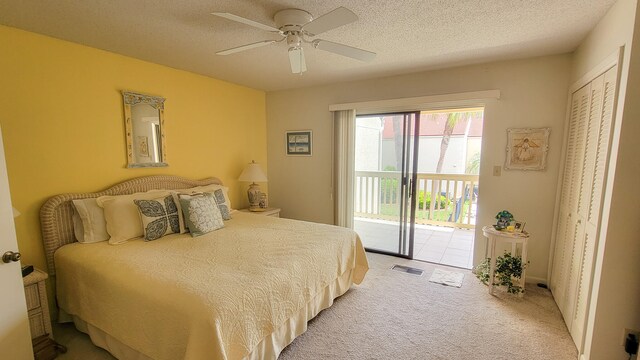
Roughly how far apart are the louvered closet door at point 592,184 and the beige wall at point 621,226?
0.12 m

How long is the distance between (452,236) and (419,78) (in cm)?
265

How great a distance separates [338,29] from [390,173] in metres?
2.08

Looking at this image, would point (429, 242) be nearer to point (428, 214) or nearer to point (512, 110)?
point (428, 214)

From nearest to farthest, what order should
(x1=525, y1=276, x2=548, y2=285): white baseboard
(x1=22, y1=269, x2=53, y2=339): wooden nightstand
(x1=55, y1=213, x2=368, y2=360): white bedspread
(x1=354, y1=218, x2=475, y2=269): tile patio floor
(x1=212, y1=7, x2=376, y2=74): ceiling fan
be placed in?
1. (x1=55, y1=213, x2=368, y2=360): white bedspread
2. (x1=212, y1=7, x2=376, y2=74): ceiling fan
3. (x1=22, y1=269, x2=53, y2=339): wooden nightstand
4. (x1=525, y1=276, x2=548, y2=285): white baseboard
5. (x1=354, y1=218, x2=475, y2=269): tile patio floor

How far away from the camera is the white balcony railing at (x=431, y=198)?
3.96 meters

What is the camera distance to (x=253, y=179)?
12.2 feet

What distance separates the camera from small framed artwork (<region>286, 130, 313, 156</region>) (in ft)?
13.3

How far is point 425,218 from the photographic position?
17.1 feet

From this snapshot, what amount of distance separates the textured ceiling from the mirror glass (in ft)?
1.37

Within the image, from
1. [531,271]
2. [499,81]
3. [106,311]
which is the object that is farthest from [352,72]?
[106,311]

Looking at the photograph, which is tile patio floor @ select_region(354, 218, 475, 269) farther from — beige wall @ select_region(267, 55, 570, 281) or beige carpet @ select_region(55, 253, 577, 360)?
beige carpet @ select_region(55, 253, 577, 360)

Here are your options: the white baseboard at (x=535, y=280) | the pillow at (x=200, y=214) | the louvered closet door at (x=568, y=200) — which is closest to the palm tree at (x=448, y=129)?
the white baseboard at (x=535, y=280)

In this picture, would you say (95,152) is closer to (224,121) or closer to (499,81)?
(224,121)

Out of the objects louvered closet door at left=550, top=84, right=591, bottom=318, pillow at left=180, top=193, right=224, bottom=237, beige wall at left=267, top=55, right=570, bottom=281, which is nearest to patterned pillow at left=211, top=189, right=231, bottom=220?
pillow at left=180, top=193, right=224, bottom=237
